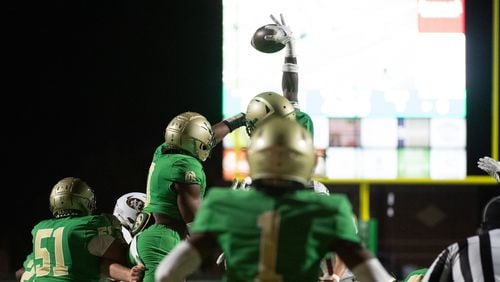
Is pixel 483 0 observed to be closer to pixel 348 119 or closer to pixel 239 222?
pixel 348 119

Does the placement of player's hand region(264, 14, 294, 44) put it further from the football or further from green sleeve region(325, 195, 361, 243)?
green sleeve region(325, 195, 361, 243)

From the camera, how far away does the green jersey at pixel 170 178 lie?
657 cm

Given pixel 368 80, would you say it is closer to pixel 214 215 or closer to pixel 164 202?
pixel 164 202

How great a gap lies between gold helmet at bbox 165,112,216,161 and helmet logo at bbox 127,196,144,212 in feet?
5.74

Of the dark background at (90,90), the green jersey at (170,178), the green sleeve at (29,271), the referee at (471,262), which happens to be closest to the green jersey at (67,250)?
the green sleeve at (29,271)

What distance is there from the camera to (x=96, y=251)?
6.34 meters

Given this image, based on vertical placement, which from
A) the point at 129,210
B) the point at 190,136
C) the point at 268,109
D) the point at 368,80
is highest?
the point at 368,80

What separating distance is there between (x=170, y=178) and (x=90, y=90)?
8.30 meters

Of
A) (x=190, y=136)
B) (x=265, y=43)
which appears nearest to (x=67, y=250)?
(x=190, y=136)

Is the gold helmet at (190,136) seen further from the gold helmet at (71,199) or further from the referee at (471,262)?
the referee at (471,262)

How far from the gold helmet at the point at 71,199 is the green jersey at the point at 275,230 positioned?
2503 mm

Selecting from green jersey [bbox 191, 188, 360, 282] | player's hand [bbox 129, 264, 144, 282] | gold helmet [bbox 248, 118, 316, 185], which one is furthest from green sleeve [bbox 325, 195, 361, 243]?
player's hand [bbox 129, 264, 144, 282]

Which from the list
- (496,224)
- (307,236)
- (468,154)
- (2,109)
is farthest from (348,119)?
(307,236)

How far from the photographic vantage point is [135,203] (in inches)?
334
